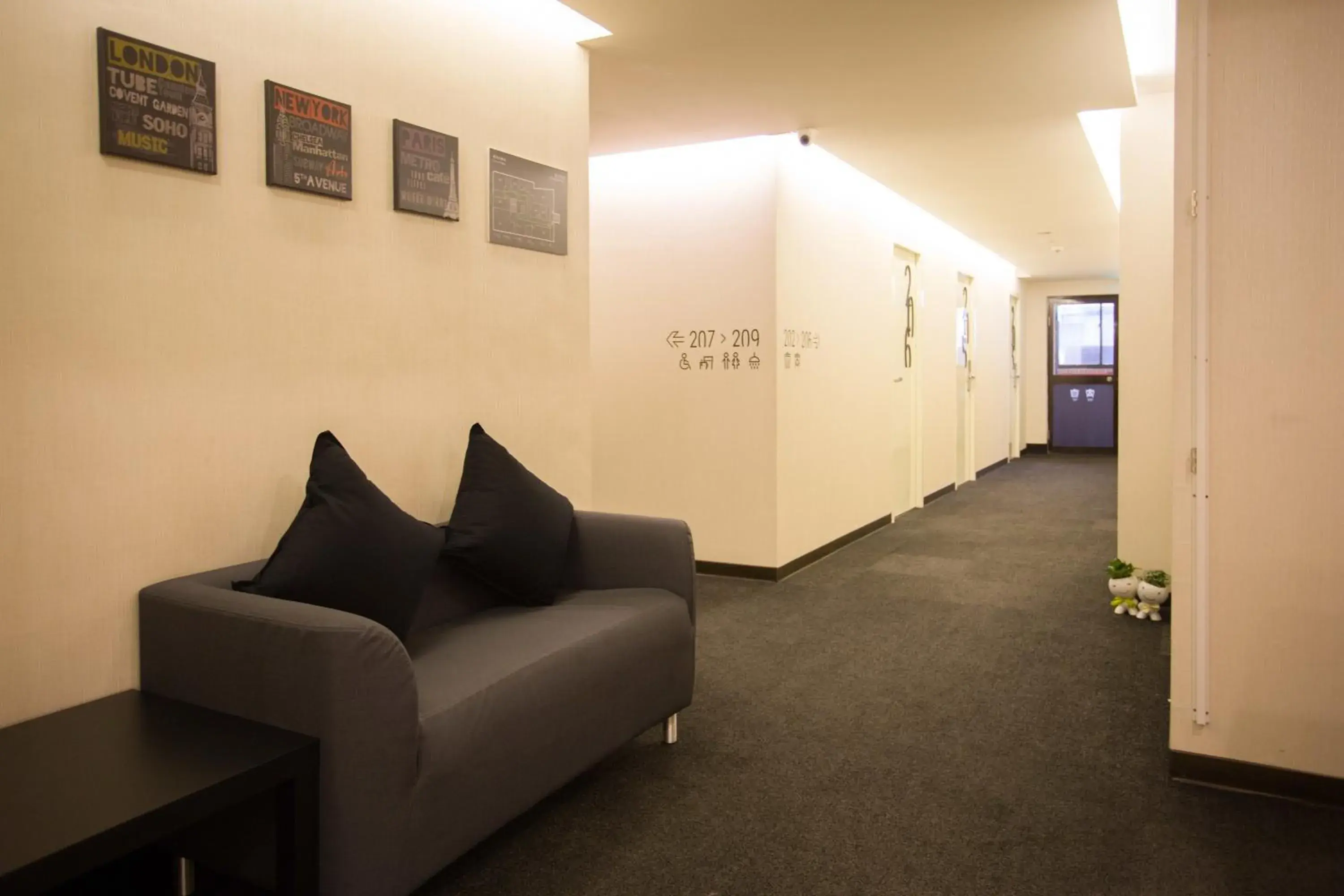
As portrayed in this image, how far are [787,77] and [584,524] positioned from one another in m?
2.27

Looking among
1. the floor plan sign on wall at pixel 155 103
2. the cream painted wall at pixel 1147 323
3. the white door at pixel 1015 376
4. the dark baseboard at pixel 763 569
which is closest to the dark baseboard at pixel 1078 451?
the white door at pixel 1015 376

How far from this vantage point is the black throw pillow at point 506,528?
9.10 ft

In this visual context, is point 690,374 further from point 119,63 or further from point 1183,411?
point 119,63

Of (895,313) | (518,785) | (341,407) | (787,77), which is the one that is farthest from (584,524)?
(895,313)

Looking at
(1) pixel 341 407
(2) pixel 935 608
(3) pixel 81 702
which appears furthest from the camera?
(2) pixel 935 608

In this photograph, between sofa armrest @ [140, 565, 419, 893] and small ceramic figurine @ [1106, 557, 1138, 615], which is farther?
small ceramic figurine @ [1106, 557, 1138, 615]

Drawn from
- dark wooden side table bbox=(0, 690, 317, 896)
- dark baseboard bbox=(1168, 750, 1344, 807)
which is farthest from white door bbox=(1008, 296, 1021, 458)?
dark wooden side table bbox=(0, 690, 317, 896)

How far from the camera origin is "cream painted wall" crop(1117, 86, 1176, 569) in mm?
4586

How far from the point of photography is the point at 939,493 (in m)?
8.81

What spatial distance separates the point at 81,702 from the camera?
206 centimetres

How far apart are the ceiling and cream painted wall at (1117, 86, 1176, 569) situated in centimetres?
25

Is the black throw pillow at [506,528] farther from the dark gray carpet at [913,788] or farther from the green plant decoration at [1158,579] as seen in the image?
the green plant decoration at [1158,579]

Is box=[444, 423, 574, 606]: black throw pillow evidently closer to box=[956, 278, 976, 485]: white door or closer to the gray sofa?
the gray sofa

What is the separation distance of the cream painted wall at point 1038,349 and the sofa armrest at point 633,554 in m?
11.5
